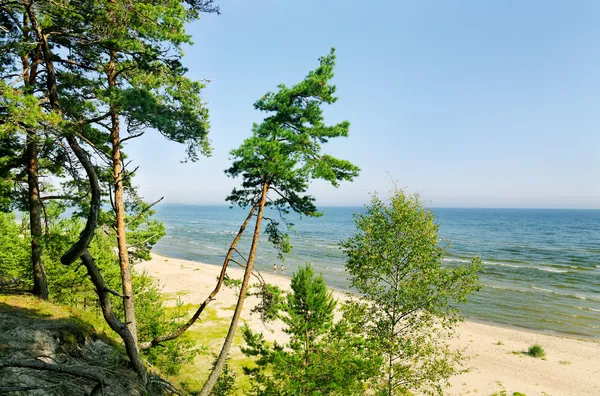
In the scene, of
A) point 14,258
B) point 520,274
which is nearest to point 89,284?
point 14,258

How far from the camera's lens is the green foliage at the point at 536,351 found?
23.6m

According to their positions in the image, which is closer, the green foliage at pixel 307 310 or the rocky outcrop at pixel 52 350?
the rocky outcrop at pixel 52 350

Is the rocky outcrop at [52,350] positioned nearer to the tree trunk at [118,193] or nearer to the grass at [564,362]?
the tree trunk at [118,193]

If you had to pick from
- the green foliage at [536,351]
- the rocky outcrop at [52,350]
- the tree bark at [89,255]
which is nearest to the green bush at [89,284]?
the rocky outcrop at [52,350]

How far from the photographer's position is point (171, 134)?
8422 mm

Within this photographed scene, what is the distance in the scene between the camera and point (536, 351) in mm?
23766

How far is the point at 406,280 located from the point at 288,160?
7830 millimetres

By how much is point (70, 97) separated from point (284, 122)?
5981 mm

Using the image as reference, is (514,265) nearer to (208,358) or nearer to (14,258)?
(208,358)

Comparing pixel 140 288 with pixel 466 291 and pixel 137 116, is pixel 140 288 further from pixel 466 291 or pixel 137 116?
pixel 466 291

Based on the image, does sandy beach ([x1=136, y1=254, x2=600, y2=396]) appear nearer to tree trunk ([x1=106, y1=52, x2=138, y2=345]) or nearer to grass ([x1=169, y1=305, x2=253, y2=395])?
grass ([x1=169, y1=305, x2=253, y2=395])

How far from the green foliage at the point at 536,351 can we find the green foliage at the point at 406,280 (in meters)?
14.4

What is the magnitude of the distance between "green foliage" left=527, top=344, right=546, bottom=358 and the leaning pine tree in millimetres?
23111

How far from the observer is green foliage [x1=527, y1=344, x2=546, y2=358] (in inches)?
928
